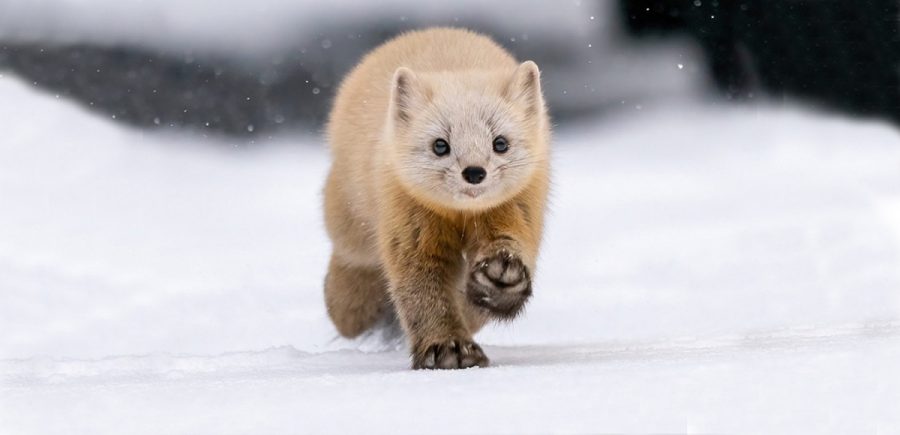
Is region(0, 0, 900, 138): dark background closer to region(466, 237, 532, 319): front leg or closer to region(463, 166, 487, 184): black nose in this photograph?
region(466, 237, 532, 319): front leg

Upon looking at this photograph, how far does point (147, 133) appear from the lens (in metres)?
13.6

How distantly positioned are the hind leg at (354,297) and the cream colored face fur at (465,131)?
1.64m

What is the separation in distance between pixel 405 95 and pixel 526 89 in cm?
48

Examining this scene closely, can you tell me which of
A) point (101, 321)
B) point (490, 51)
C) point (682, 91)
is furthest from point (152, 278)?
point (682, 91)

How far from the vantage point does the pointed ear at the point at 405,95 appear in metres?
5.16

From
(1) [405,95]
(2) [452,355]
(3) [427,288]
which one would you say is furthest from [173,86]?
(2) [452,355]

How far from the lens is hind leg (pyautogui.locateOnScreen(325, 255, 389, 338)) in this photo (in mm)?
6863

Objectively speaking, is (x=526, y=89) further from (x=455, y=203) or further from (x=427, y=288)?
(x=427, y=288)

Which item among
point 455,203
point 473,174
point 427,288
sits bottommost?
point 427,288

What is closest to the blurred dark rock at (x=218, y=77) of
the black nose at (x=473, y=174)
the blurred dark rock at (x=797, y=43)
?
the blurred dark rock at (x=797, y=43)

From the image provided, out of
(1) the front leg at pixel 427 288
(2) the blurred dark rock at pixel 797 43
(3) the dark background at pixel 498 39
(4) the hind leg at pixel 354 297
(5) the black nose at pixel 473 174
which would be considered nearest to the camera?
(5) the black nose at pixel 473 174

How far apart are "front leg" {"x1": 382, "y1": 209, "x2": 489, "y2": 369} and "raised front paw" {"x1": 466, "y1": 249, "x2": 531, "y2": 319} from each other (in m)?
0.21

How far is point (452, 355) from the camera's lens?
5000 millimetres

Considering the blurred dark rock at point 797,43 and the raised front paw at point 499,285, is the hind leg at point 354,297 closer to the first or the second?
the raised front paw at point 499,285
